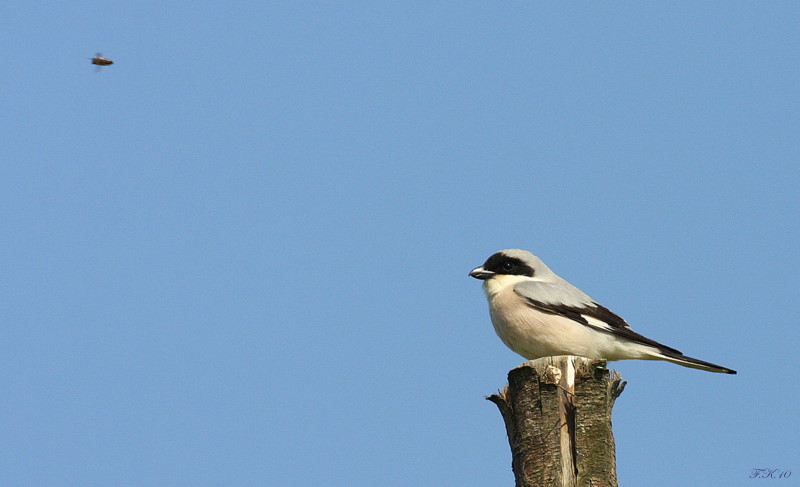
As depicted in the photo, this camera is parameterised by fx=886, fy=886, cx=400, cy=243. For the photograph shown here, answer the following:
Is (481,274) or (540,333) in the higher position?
(481,274)

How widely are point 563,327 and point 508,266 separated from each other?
1358 mm

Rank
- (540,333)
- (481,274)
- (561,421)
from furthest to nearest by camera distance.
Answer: (481,274) → (540,333) → (561,421)

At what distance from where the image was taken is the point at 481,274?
9.36 metres

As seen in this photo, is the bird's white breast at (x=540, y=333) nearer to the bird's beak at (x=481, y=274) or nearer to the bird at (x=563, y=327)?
the bird at (x=563, y=327)

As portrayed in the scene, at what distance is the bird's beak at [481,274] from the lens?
30.6 feet

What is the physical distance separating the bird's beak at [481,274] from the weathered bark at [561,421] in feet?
12.0

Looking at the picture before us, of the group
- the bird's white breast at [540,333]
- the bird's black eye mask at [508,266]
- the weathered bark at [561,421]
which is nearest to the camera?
the weathered bark at [561,421]

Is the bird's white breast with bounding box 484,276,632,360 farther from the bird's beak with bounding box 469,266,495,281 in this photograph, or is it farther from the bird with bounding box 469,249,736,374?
the bird's beak with bounding box 469,266,495,281

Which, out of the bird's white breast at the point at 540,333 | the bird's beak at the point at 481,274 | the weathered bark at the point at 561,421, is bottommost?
the weathered bark at the point at 561,421

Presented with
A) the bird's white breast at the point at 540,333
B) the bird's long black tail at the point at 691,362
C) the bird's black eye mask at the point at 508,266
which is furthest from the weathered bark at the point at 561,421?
the bird's black eye mask at the point at 508,266

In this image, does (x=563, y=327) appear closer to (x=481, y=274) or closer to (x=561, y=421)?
(x=481, y=274)

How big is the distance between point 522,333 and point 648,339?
1.26 metres

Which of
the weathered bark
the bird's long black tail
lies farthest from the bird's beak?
the weathered bark

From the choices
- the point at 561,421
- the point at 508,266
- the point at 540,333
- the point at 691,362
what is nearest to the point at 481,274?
the point at 508,266
